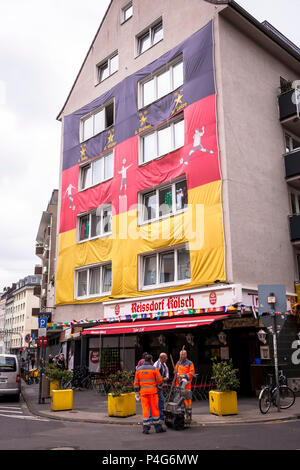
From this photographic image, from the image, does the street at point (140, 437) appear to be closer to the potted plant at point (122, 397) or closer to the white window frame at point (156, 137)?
the potted plant at point (122, 397)

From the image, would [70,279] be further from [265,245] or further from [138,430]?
[138,430]

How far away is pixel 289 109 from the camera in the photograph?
20.6m

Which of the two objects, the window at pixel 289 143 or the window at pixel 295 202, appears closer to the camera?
the window at pixel 295 202

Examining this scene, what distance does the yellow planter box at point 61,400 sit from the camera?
14.2 metres

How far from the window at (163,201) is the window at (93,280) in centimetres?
369

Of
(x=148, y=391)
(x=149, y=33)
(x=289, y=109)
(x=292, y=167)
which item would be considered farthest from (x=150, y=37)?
(x=148, y=391)

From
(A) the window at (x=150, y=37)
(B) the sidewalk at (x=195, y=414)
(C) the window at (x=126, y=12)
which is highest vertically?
(C) the window at (x=126, y=12)

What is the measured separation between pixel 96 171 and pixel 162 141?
5.53 meters

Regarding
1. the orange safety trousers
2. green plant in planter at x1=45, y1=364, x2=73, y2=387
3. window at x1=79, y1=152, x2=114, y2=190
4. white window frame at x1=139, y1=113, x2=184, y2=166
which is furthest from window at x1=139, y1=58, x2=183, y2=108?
the orange safety trousers

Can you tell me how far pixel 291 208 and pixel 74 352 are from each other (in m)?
14.5

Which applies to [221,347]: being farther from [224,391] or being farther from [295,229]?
[224,391]

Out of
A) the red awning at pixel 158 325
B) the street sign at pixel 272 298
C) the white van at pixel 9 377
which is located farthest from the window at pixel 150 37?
the white van at pixel 9 377

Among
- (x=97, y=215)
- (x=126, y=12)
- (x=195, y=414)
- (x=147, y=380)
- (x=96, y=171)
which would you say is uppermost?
(x=126, y=12)
